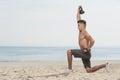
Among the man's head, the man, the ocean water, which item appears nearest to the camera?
the man

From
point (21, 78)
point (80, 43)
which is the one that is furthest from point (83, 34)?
point (21, 78)

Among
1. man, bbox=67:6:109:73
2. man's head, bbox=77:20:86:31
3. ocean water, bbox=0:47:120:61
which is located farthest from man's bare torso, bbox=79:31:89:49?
ocean water, bbox=0:47:120:61

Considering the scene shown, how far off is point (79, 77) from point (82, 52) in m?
0.79

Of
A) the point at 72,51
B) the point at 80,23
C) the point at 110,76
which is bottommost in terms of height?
the point at 110,76

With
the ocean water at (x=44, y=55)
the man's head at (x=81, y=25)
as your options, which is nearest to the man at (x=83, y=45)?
the man's head at (x=81, y=25)

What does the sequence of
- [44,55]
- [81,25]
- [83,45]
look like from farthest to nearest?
[44,55] < [81,25] < [83,45]

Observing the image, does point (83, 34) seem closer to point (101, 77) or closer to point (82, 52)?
point (82, 52)

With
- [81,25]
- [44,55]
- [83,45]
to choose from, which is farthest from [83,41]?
[44,55]

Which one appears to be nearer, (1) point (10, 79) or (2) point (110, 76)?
(1) point (10, 79)

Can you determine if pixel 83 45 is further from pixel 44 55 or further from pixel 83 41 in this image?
pixel 44 55

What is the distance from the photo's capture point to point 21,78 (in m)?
13.3

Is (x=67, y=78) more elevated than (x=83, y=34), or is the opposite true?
(x=83, y=34)

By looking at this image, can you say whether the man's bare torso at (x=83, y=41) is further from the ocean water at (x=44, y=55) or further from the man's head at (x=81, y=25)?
the ocean water at (x=44, y=55)

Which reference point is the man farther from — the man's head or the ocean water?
the ocean water
